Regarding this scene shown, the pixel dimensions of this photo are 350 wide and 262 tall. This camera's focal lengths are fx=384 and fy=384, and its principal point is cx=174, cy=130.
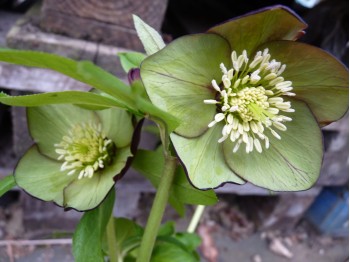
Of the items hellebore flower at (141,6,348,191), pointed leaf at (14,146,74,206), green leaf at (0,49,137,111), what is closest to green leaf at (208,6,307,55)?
hellebore flower at (141,6,348,191)

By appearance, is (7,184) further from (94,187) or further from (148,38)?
(148,38)

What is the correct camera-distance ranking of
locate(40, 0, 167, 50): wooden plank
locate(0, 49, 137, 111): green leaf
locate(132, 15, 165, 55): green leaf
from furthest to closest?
locate(40, 0, 167, 50): wooden plank
locate(132, 15, 165, 55): green leaf
locate(0, 49, 137, 111): green leaf

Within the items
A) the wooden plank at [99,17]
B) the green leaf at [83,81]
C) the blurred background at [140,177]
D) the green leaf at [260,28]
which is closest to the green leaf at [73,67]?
the green leaf at [83,81]

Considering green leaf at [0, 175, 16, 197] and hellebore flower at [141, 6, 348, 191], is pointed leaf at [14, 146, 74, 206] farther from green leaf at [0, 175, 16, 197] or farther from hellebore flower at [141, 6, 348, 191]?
hellebore flower at [141, 6, 348, 191]

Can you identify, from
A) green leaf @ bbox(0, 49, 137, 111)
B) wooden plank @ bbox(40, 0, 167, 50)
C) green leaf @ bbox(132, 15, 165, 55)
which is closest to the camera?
green leaf @ bbox(0, 49, 137, 111)

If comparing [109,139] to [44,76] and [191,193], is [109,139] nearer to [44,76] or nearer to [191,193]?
[191,193]

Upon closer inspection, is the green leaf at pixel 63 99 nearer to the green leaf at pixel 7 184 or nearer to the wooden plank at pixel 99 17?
the green leaf at pixel 7 184

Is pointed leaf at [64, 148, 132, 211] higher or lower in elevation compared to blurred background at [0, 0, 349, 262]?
higher

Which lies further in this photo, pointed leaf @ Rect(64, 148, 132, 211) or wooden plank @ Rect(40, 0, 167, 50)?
wooden plank @ Rect(40, 0, 167, 50)
